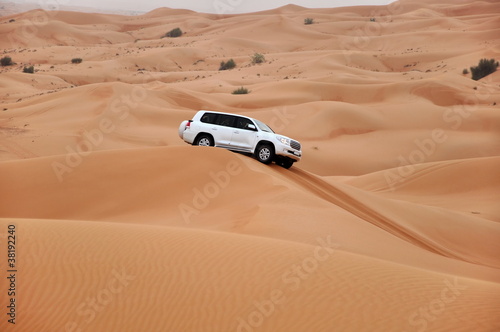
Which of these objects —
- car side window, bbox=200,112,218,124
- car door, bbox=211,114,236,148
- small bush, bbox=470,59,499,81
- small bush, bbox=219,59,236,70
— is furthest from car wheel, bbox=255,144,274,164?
small bush, bbox=219,59,236,70

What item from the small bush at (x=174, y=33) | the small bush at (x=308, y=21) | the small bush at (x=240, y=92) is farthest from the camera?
the small bush at (x=308, y=21)

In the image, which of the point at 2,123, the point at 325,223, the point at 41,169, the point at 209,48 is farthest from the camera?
the point at 209,48

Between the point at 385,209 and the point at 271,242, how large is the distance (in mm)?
8053

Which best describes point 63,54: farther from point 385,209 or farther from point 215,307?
point 215,307

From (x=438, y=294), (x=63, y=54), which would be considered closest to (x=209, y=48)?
(x=63, y=54)

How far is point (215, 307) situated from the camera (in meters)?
6.80

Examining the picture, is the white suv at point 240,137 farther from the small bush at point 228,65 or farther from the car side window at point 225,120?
the small bush at point 228,65
